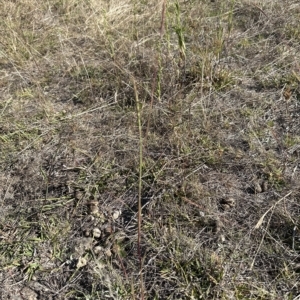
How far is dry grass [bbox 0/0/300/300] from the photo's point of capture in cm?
152

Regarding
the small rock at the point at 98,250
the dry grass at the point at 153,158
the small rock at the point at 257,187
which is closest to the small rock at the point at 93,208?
the dry grass at the point at 153,158

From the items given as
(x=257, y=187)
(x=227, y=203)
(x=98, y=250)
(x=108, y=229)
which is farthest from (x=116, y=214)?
(x=257, y=187)

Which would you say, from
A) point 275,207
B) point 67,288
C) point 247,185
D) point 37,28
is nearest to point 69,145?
point 67,288

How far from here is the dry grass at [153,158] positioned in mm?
1521

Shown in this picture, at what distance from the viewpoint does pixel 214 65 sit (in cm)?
226

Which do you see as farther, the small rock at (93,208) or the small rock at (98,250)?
the small rock at (93,208)

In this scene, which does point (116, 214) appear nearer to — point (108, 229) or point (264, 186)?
point (108, 229)

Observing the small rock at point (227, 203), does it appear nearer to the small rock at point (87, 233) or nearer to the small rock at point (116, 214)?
the small rock at point (116, 214)

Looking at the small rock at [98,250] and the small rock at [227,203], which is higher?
the small rock at [227,203]

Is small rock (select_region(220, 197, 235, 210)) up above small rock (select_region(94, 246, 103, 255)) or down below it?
above

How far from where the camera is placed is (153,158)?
1917 millimetres

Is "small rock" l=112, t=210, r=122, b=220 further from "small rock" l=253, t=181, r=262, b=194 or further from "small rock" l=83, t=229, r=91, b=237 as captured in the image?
"small rock" l=253, t=181, r=262, b=194

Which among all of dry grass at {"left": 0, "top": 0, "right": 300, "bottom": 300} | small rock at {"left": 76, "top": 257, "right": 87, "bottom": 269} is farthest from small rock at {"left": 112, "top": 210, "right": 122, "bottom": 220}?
small rock at {"left": 76, "top": 257, "right": 87, "bottom": 269}

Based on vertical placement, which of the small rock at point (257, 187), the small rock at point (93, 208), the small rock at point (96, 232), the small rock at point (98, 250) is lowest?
the small rock at point (98, 250)
